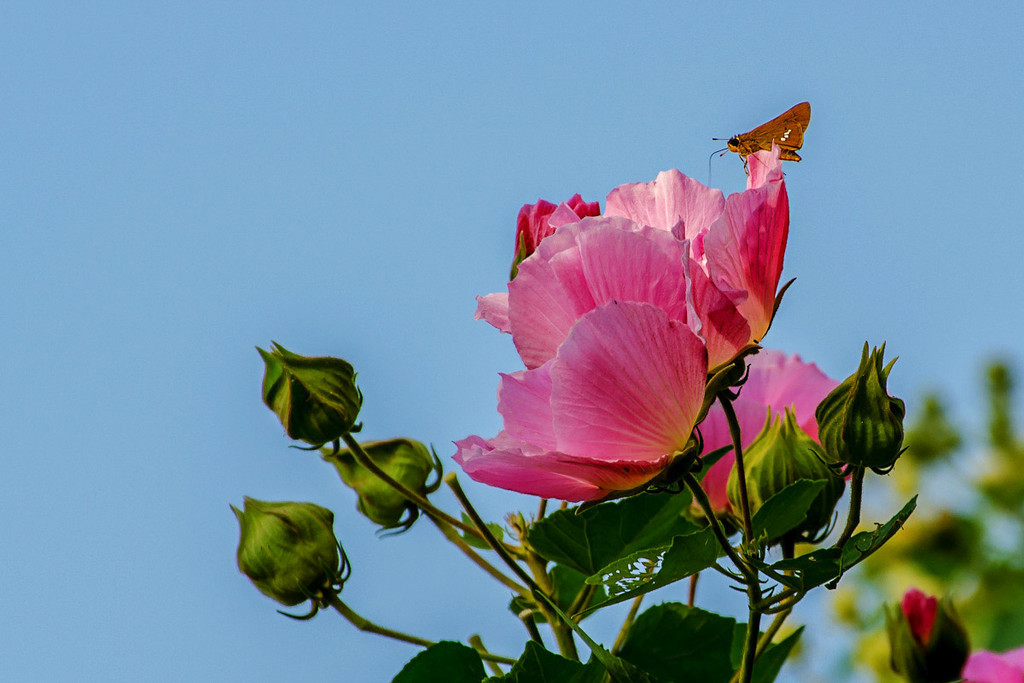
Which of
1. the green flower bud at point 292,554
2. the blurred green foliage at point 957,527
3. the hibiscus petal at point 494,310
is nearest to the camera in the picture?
the hibiscus petal at point 494,310

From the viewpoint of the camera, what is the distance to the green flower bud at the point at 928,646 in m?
1.04

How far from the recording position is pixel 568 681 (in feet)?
2.36

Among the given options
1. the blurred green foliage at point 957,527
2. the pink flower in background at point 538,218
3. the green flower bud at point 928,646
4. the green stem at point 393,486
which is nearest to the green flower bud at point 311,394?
the green stem at point 393,486

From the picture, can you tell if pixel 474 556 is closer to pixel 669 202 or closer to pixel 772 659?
pixel 772 659

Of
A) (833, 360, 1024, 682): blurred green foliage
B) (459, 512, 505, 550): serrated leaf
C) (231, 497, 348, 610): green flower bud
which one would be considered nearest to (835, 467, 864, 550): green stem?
(459, 512, 505, 550): serrated leaf

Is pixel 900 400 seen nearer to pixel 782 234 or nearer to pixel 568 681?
pixel 782 234

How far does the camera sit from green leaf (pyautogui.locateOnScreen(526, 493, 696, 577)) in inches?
32.9

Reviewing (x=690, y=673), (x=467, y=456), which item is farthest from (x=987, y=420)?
(x=467, y=456)

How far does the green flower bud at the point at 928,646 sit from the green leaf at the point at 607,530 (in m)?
0.30

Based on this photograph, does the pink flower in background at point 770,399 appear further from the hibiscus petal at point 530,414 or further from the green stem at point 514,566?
the hibiscus petal at point 530,414

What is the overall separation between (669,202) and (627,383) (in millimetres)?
160

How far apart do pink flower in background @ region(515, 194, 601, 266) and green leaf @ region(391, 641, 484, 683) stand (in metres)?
0.29

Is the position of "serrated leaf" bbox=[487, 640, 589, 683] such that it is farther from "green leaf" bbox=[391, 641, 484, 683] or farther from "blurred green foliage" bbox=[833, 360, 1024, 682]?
"blurred green foliage" bbox=[833, 360, 1024, 682]

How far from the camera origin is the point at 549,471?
0.68 m
